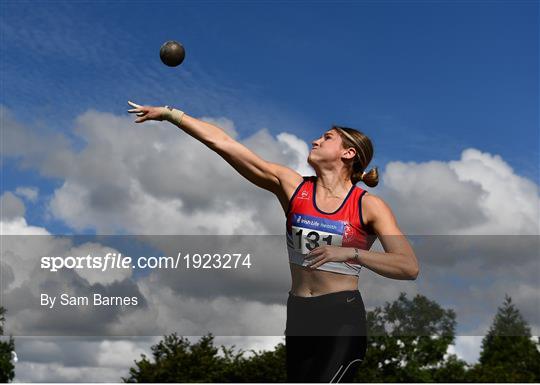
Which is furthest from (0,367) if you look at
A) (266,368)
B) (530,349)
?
(530,349)

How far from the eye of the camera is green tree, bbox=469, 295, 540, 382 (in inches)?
2400

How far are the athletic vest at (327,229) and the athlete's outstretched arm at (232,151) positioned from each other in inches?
14.8

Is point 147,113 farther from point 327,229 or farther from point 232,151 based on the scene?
point 327,229

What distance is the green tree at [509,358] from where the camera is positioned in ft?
200

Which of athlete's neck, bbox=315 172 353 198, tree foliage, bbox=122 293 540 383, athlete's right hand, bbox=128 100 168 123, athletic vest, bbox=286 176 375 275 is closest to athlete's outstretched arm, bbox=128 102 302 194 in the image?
athlete's right hand, bbox=128 100 168 123

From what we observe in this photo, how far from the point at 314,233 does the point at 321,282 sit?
48 cm

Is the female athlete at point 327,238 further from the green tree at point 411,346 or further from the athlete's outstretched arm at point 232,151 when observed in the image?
the green tree at point 411,346

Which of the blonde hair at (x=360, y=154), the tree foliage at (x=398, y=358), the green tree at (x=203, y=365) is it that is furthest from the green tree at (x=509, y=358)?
the blonde hair at (x=360, y=154)

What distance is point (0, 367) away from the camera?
56.3 meters

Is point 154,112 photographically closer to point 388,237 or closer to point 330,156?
point 330,156

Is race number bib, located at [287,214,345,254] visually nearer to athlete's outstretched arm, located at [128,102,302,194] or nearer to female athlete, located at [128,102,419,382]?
female athlete, located at [128,102,419,382]

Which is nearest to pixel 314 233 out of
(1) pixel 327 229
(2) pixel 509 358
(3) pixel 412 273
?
(1) pixel 327 229

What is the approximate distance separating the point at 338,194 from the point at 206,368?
44.7 metres

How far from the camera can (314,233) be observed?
7.24 m
